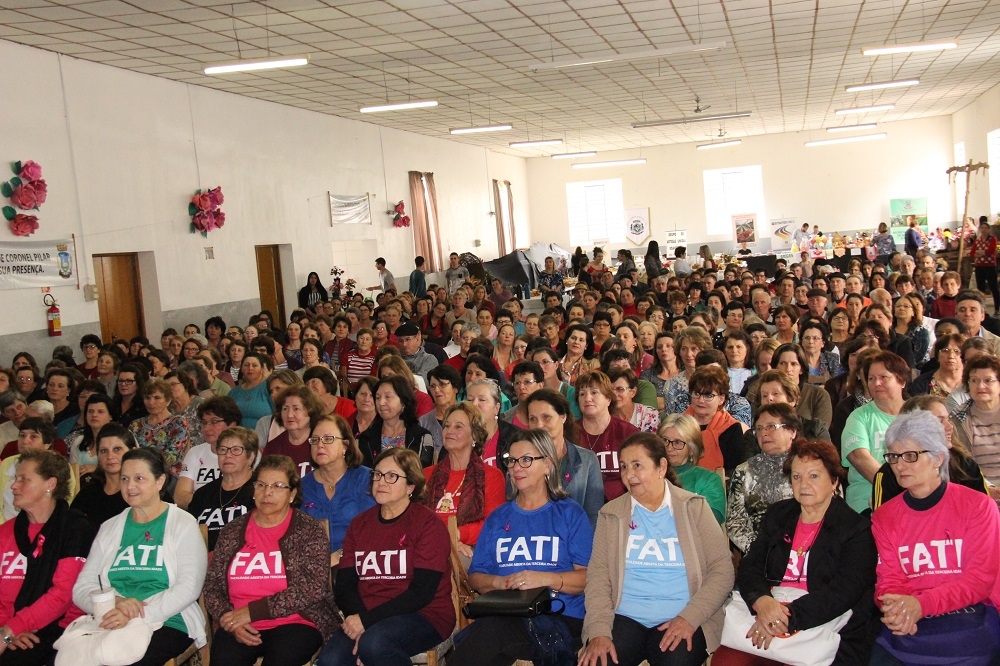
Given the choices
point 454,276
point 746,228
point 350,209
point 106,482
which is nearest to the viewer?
point 106,482

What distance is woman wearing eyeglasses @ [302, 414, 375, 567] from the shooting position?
423cm

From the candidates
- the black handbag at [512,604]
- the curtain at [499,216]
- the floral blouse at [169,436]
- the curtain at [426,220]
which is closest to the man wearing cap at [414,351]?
the floral blouse at [169,436]

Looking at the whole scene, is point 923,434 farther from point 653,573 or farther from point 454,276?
point 454,276

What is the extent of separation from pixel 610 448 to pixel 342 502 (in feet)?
4.30

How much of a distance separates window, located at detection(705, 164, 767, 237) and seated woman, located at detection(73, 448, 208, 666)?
2384cm

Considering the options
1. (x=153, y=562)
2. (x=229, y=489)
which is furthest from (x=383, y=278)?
(x=153, y=562)

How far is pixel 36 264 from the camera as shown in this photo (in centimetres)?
950

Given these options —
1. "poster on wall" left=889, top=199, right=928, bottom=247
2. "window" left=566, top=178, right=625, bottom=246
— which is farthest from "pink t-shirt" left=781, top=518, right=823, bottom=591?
"window" left=566, top=178, right=625, bottom=246

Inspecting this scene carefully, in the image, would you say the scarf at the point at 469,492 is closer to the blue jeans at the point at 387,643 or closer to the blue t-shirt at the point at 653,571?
the blue jeans at the point at 387,643

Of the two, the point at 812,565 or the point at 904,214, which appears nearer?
the point at 812,565

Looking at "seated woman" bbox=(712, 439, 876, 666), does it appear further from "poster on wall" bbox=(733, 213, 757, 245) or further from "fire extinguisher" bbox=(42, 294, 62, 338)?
"poster on wall" bbox=(733, 213, 757, 245)

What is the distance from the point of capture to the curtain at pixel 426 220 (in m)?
18.4

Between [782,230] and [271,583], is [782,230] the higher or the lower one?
the higher one

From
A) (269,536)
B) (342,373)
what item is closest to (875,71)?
(342,373)
